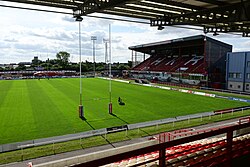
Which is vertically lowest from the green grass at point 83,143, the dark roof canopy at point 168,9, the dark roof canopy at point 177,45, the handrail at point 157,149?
the green grass at point 83,143

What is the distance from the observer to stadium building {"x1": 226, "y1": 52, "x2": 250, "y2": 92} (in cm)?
4125

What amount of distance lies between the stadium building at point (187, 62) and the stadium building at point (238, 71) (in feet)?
10.9

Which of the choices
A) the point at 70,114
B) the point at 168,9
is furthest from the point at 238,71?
the point at 168,9

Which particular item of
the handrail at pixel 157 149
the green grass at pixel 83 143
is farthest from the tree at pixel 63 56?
the handrail at pixel 157 149

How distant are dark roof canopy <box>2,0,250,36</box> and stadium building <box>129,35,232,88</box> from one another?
1530 inches

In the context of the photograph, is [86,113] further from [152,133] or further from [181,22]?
[181,22]

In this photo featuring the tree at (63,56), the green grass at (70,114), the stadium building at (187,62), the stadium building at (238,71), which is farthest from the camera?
the tree at (63,56)

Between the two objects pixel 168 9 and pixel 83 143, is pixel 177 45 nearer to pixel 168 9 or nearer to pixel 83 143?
pixel 83 143

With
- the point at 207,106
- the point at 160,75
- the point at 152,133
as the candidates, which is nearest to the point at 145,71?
the point at 160,75

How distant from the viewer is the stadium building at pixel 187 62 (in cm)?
5081

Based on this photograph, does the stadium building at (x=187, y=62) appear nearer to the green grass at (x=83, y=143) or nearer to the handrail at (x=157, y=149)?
the green grass at (x=83, y=143)

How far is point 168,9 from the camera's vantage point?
11242 millimetres

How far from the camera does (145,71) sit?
241ft

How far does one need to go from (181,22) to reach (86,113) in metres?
14.3
